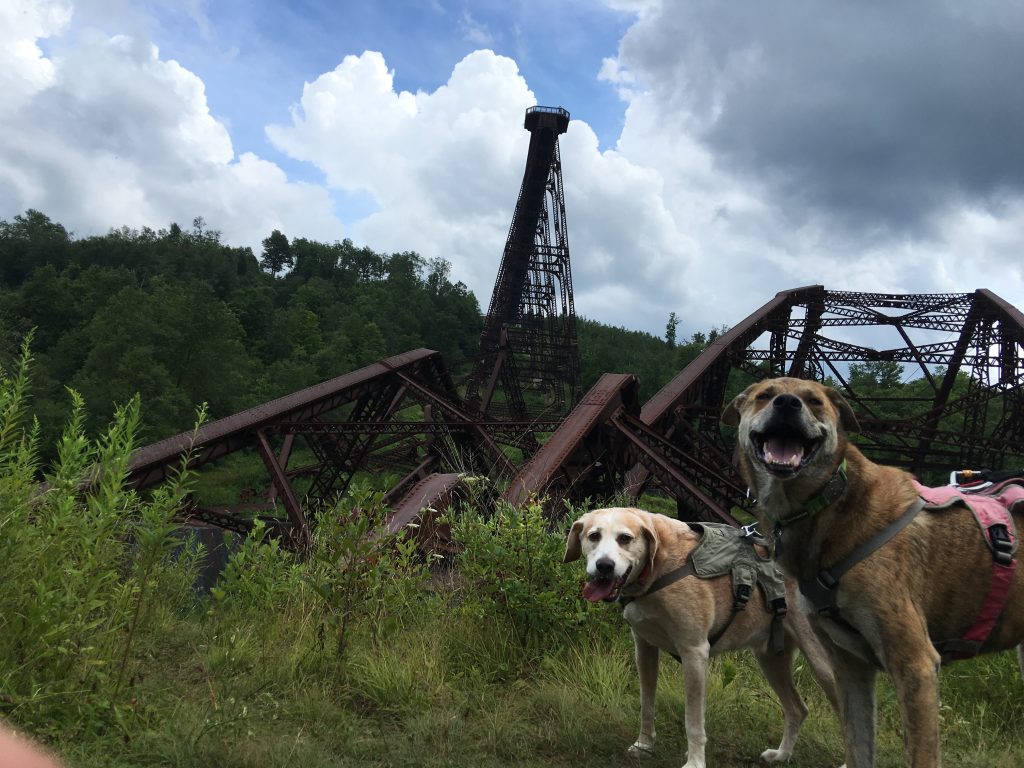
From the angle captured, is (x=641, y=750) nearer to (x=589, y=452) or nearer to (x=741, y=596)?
(x=741, y=596)

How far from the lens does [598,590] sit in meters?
3.35

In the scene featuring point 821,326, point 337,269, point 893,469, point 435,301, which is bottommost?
point 893,469

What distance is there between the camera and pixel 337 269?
89.6 meters

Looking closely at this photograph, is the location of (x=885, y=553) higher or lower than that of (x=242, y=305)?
lower

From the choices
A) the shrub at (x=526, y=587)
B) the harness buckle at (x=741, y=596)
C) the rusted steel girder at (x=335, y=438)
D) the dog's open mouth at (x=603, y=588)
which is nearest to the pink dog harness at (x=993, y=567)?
the dog's open mouth at (x=603, y=588)

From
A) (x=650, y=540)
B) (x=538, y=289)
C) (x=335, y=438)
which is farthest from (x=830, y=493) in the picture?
(x=538, y=289)

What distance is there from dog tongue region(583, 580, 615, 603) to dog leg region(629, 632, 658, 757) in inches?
27.6

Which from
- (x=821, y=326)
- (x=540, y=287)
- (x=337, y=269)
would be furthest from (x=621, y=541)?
(x=337, y=269)

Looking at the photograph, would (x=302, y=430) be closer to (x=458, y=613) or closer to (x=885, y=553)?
(x=458, y=613)

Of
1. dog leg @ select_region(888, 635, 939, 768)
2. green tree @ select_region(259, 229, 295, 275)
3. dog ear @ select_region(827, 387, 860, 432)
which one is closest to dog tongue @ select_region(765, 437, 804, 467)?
dog ear @ select_region(827, 387, 860, 432)

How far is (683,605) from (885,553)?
4.04ft

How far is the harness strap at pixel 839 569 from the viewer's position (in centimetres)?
266

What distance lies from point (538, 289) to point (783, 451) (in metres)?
30.8

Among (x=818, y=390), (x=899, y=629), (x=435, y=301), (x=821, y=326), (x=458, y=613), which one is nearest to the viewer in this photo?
(x=899, y=629)
